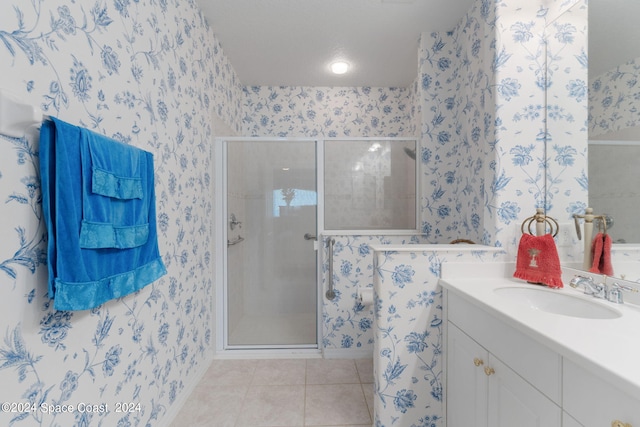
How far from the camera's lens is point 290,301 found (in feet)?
7.64

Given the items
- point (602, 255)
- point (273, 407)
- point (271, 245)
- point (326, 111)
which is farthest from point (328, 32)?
point (273, 407)

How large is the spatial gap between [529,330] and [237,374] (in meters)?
1.85

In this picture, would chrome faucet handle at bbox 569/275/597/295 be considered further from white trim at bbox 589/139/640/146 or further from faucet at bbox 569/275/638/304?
white trim at bbox 589/139/640/146

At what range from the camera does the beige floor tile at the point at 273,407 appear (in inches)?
60.4

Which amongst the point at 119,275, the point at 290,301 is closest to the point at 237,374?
the point at 290,301

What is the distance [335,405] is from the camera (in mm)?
1655

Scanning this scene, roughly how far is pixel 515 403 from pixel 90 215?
1.45 meters

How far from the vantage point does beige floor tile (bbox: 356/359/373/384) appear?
6.30 ft

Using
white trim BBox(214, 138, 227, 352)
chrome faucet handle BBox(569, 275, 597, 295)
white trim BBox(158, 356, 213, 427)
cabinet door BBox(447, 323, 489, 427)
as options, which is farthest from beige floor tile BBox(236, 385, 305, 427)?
chrome faucet handle BBox(569, 275, 597, 295)

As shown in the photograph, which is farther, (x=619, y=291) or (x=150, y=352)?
(x=150, y=352)

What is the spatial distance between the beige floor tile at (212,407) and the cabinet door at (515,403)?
1.29m

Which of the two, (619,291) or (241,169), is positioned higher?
(241,169)

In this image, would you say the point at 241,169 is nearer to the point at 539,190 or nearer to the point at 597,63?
the point at 539,190

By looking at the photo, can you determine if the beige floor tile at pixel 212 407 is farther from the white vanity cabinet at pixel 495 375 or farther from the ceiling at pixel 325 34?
the ceiling at pixel 325 34
